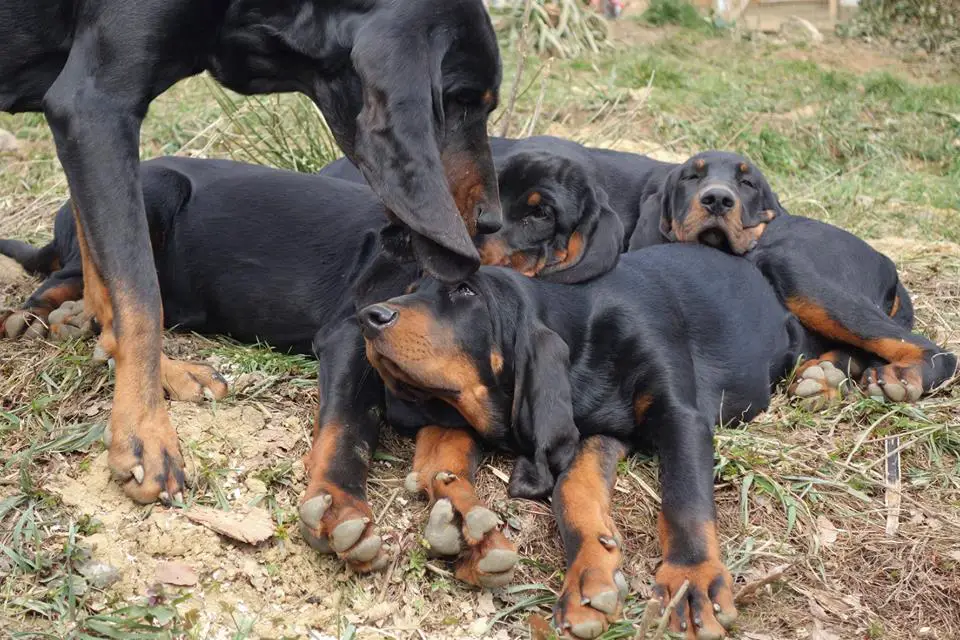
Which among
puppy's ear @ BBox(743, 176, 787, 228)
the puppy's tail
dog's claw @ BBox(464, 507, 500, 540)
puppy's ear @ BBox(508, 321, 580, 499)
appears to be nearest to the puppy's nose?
puppy's ear @ BBox(508, 321, 580, 499)

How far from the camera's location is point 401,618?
9.57ft

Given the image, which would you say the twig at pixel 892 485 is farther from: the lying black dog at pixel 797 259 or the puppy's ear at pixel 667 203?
the puppy's ear at pixel 667 203

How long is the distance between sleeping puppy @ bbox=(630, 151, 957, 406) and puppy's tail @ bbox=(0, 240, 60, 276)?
2743 mm

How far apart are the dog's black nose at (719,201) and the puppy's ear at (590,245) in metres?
0.50

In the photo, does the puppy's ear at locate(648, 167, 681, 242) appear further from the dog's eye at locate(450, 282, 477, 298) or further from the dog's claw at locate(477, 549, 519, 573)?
the dog's claw at locate(477, 549, 519, 573)

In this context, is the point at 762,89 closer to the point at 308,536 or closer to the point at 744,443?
the point at 744,443

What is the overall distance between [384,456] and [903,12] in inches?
525

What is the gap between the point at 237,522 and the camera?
10.0 ft

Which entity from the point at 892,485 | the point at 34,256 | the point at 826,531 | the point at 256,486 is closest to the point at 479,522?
the point at 256,486

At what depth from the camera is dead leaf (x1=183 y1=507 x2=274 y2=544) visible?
301 cm

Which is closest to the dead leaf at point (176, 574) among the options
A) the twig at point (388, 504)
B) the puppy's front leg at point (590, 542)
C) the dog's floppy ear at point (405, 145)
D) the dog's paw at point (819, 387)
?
the twig at point (388, 504)

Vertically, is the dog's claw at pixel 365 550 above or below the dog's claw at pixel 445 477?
below

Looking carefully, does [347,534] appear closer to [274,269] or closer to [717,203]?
[274,269]

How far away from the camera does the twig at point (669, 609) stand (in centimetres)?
248
